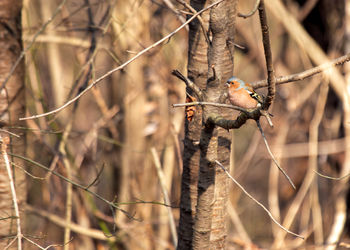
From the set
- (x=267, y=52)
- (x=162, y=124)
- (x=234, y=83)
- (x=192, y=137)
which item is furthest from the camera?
(x=162, y=124)

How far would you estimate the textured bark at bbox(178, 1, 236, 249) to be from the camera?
2.04 metres

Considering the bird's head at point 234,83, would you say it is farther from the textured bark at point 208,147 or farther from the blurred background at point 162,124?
the blurred background at point 162,124

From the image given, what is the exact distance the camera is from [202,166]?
2.18 m

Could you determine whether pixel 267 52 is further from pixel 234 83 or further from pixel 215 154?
pixel 234 83

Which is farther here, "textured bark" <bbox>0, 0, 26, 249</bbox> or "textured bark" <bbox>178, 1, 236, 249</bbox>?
"textured bark" <bbox>0, 0, 26, 249</bbox>

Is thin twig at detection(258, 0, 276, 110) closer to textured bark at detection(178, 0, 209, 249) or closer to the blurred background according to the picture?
textured bark at detection(178, 0, 209, 249)

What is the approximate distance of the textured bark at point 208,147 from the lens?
2.04 meters

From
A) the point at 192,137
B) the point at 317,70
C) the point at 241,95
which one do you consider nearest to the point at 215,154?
the point at 192,137

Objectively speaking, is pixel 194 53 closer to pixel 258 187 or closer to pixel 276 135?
pixel 276 135

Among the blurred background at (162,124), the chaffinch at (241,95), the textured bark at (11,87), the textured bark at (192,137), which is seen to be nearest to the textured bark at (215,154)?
the textured bark at (192,137)

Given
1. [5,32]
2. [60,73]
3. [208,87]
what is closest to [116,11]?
[60,73]

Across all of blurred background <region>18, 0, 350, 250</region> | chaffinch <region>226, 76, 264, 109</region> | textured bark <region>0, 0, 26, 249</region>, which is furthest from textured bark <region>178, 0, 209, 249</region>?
blurred background <region>18, 0, 350, 250</region>

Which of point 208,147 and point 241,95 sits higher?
point 241,95

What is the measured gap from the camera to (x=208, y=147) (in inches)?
83.7
